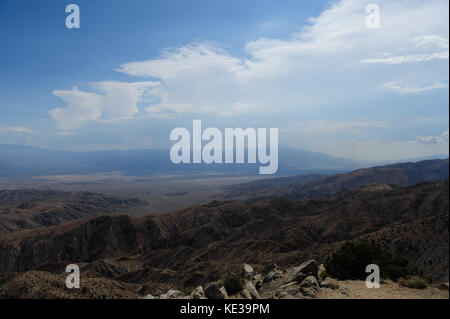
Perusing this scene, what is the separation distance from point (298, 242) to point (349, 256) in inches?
1406

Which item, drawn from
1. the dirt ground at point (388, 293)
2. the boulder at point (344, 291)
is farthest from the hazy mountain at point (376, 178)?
the boulder at point (344, 291)

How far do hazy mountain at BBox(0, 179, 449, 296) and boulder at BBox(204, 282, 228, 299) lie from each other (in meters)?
20.7

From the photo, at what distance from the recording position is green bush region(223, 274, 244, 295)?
1245 cm

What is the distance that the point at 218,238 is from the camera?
228 ft

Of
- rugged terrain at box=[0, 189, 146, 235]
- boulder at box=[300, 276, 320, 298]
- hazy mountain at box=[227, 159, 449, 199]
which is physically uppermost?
boulder at box=[300, 276, 320, 298]

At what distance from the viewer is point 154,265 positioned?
54.4 metres

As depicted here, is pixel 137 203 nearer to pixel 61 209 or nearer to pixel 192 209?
pixel 61 209

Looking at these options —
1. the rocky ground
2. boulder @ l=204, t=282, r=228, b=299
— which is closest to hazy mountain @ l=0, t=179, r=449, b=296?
the rocky ground

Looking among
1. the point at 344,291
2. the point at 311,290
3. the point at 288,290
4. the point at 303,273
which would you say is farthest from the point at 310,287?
the point at 344,291

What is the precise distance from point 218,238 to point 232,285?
5832cm

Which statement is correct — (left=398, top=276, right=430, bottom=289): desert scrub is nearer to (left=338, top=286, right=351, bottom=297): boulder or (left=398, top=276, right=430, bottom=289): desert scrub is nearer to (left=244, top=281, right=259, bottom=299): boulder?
(left=338, top=286, right=351, bottom=297): boulder

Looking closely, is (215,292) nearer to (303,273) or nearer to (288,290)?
(288,290)
